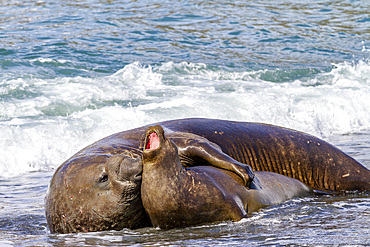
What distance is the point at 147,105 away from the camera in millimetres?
11133

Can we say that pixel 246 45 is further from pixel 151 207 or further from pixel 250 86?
pixel 151 207

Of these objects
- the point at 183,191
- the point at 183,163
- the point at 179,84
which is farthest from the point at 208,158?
the point at 179,84

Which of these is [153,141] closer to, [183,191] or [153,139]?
[153,139]

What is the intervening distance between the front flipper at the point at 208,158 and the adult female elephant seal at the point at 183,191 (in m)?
0.06

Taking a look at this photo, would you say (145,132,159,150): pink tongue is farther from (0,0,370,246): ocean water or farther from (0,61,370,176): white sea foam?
(0,61,370,176): white sea foam

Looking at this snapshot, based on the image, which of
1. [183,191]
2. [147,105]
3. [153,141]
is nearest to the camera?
[153,141]

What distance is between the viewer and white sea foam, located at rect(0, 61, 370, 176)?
8992 mm

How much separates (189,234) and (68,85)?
28.4 ft

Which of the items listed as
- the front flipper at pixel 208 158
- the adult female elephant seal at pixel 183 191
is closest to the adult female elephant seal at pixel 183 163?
the front flipper at pixel 208 158

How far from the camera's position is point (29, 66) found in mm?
13664

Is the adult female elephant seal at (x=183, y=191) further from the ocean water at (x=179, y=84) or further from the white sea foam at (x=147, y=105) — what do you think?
the white sea foam at (x=147, y=105)

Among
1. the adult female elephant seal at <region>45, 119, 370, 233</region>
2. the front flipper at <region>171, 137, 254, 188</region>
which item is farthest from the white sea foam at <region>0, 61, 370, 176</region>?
the front flipper at <region>171, 137, 254, 188</region>

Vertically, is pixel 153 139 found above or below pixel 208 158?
above

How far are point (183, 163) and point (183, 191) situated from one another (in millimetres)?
607
